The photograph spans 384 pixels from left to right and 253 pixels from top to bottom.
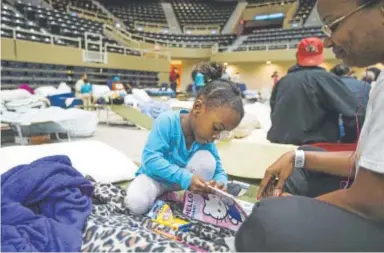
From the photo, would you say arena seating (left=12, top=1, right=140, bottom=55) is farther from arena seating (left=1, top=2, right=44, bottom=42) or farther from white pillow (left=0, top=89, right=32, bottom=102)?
white pillow (left=0, top=89, right=32, bottom=102)

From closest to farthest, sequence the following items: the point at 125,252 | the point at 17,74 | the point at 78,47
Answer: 1. the point at 125,252
2. the point at 17,74
3. the point at 78,47

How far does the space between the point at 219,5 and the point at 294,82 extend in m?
23.6

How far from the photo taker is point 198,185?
1390 millimetres

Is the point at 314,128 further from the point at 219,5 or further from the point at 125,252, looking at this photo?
the point at 219,5

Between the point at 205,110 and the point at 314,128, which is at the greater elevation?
the point at 205,110

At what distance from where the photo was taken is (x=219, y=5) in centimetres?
2427

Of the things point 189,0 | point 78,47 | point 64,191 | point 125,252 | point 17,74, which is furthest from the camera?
point 189,0

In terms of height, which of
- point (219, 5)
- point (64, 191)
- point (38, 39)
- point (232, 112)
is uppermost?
point (219, 5)

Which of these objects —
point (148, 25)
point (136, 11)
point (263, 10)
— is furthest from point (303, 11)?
point (136, 11)

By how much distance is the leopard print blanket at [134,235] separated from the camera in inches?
45.4

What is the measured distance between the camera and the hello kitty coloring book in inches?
51.0

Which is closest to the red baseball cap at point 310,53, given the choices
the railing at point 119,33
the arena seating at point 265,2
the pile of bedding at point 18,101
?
the pile of bedding at point 18,101

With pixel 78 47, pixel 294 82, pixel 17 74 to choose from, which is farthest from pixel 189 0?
pixel 294 82

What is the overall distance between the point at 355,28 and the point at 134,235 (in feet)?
3.03
